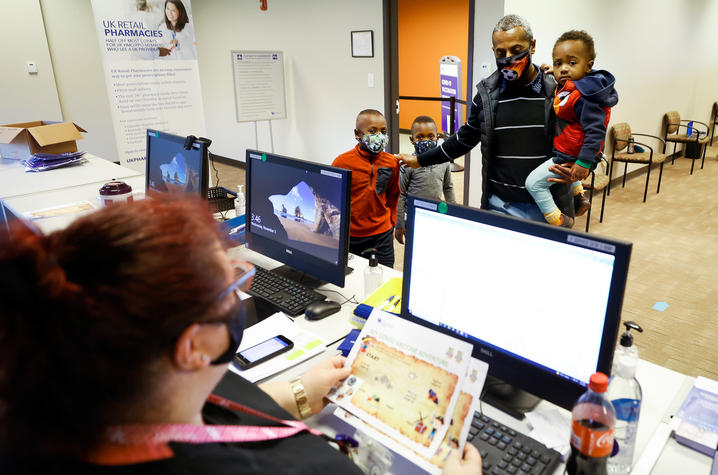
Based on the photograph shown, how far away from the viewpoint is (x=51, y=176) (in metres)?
3.19

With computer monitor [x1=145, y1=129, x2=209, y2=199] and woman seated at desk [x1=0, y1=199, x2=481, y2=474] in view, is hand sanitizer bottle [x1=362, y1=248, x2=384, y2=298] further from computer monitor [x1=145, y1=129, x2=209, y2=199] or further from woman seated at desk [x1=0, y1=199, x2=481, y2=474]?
woman seated at desk [x1=0, y1=199, x2=481, y2=474]

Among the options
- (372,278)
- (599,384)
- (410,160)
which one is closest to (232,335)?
(599,384)

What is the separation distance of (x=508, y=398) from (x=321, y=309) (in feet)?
2.10

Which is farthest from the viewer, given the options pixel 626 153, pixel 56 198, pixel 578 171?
pixel 626 153

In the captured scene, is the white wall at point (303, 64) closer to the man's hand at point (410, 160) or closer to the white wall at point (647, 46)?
the white wall at point (647, 46)

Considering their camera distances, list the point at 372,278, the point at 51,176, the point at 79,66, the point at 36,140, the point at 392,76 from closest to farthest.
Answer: the point at 372,278, the point at 51,176, the point at 36,140, the point at 392,76, the point at 79,66

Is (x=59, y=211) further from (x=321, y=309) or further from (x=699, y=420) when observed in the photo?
(x=699, y=420)

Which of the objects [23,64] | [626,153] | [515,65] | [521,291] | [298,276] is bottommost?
[626,153]

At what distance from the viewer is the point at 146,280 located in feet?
1.91

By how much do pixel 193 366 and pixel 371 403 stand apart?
0.51m

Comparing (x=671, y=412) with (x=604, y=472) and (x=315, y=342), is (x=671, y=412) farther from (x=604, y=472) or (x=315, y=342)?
(x=315, y=342)

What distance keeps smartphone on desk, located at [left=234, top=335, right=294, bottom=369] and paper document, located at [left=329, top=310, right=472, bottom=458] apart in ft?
0.94

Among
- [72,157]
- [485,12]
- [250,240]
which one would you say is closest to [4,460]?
[250,240]

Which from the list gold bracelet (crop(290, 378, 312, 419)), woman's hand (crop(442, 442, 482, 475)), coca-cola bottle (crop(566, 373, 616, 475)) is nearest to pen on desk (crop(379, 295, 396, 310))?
gold bracelet (crop(290, 378, 312, 419))
